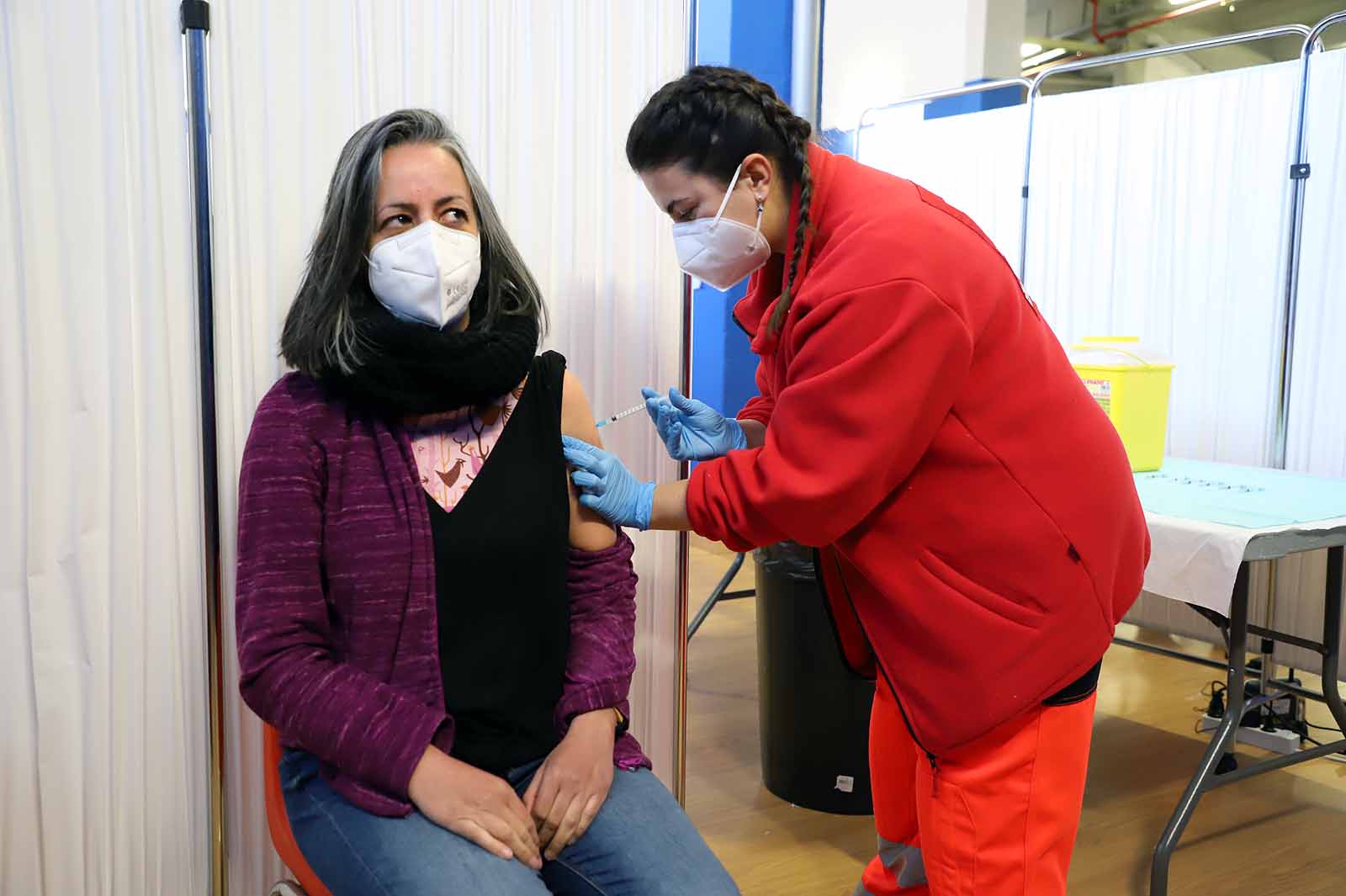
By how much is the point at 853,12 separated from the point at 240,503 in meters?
4.58

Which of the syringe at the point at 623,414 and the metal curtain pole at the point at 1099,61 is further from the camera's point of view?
the metal curtain pole at the point at 1099,61

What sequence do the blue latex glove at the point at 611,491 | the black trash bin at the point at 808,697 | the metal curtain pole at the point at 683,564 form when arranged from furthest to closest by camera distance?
the black trash bin at the point at 808,697, the metal curtain pole at the point at 683,564, the blue latex glove at the point at 611,491

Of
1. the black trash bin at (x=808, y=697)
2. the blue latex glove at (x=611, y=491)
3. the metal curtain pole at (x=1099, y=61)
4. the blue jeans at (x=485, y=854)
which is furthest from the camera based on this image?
the metal curtain pole at (x=1099, y=61)

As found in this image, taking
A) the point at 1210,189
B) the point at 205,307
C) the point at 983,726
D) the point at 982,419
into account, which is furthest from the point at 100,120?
the point at 1210,189

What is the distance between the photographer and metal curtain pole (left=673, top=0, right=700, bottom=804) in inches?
72.5

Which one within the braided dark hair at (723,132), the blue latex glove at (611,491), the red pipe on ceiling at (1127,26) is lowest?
the blue latex glove at (611,491)

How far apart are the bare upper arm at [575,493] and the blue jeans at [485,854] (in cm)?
31

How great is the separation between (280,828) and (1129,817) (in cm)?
208

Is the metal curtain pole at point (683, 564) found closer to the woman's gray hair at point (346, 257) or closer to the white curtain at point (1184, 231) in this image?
the woman's gray hair at point (346, 257)

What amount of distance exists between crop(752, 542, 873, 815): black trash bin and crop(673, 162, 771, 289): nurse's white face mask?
1150 mm

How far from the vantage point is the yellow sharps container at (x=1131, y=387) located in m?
2.59

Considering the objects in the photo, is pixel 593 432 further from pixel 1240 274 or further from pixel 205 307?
pixel 1240 274

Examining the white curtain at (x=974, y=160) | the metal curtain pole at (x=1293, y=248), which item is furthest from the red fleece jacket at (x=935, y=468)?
the white curtain at (x=974, y=160)

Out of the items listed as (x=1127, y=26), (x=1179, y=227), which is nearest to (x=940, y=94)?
(x=1179, y=227)
